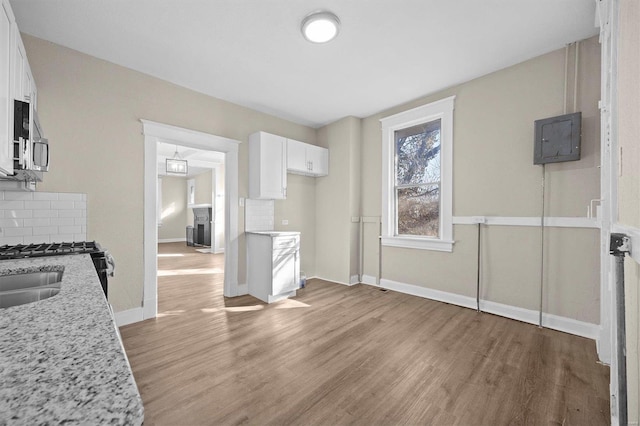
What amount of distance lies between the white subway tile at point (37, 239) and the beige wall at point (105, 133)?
286mm

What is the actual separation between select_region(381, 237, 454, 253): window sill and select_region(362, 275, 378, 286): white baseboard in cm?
57

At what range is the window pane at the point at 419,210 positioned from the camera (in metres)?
3.68

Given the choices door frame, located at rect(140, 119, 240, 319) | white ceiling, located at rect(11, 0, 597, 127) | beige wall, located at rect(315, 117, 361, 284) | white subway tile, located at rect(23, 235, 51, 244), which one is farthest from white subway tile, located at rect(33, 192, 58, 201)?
beige wall, located at rect(315, 117, 361, 284)

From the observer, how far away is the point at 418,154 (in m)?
3.86

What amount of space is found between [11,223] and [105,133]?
1076 millimetres

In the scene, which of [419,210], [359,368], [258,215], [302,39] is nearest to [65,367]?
[359,368]

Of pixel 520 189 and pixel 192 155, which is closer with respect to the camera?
pixel 520 189

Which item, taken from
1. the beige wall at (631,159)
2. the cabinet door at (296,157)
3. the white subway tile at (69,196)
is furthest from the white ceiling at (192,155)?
the beige wall at (631,159)

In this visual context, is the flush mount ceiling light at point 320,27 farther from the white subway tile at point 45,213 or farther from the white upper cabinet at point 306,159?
the white subway tile at point 45,213

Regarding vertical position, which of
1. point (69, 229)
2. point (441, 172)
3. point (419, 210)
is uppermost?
point (441, 172)

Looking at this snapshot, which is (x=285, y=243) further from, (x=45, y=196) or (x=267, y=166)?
(x=45, y=196)

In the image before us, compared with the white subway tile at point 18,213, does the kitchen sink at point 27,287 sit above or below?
below

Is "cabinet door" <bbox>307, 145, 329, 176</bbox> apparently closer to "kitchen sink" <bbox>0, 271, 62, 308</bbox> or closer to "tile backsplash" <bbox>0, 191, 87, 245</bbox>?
"tile backsplash" <bbox>0, 191, 87, 245</bbox>

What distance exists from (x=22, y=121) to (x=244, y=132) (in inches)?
99.5
